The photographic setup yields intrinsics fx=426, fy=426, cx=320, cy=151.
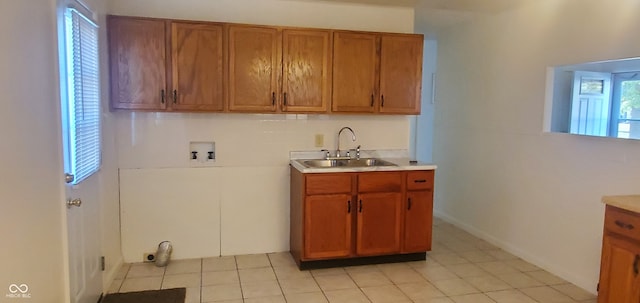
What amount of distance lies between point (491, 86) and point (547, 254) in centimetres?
174

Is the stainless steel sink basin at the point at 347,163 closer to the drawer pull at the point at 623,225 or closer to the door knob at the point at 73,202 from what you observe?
the drawer pull at the point at 623,225

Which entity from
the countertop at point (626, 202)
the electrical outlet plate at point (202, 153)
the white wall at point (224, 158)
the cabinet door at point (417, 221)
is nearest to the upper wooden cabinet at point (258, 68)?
the white wall at point (224, 158)

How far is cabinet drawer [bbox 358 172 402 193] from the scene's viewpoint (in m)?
3.66

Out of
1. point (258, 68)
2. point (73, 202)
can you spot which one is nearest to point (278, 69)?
point (258, 68)

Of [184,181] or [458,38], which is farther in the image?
[458,38]

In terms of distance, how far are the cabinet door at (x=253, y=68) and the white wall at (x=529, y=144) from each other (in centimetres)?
228

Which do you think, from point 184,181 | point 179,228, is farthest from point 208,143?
point 179,228

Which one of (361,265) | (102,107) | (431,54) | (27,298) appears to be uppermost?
(431,54)

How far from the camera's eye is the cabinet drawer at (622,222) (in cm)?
228

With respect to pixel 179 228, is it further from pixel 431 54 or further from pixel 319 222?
pixel 431 54

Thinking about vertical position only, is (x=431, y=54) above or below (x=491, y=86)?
above

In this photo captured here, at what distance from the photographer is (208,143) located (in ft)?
12.7

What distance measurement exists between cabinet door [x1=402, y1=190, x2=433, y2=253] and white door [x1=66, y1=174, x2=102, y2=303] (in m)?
2.46

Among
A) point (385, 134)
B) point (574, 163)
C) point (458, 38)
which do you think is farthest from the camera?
point (458, 38)
